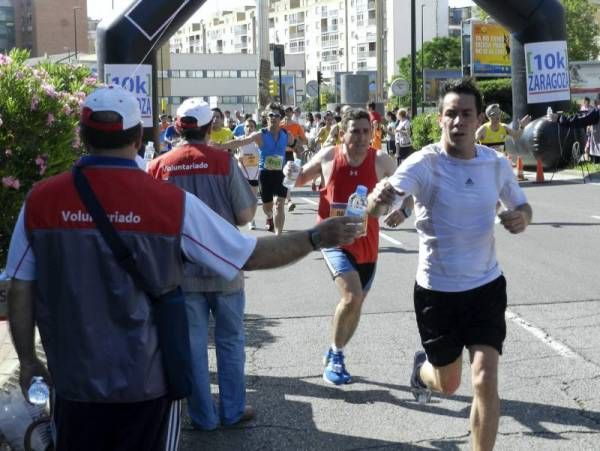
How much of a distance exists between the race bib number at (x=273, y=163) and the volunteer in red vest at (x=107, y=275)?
999 cm

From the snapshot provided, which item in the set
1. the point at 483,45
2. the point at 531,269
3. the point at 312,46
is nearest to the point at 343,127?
the point at 531,269

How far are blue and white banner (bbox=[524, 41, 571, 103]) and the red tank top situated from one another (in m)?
11.7

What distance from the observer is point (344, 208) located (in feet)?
20.1

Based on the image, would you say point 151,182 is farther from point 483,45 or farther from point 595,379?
point 483,45

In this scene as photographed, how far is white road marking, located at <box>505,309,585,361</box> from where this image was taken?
641cm

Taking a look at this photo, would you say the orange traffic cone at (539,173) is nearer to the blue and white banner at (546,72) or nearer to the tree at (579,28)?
the blue and white banner at (546,72)

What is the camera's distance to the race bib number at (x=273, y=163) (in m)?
13.0

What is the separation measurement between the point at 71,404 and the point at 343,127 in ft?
12.2

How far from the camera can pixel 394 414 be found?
209 inches

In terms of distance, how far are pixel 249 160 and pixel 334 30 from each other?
13544 centimetres

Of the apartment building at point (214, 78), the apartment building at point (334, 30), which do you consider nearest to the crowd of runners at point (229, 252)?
the apartment building at point (334, 30)

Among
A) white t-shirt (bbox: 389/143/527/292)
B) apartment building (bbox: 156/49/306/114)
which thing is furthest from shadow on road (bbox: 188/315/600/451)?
apartment building (bbox: 156/49/306/114)

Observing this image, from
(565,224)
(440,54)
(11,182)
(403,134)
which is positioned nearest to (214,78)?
(440,54)

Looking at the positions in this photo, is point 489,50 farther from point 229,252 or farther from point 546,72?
point 229,252
